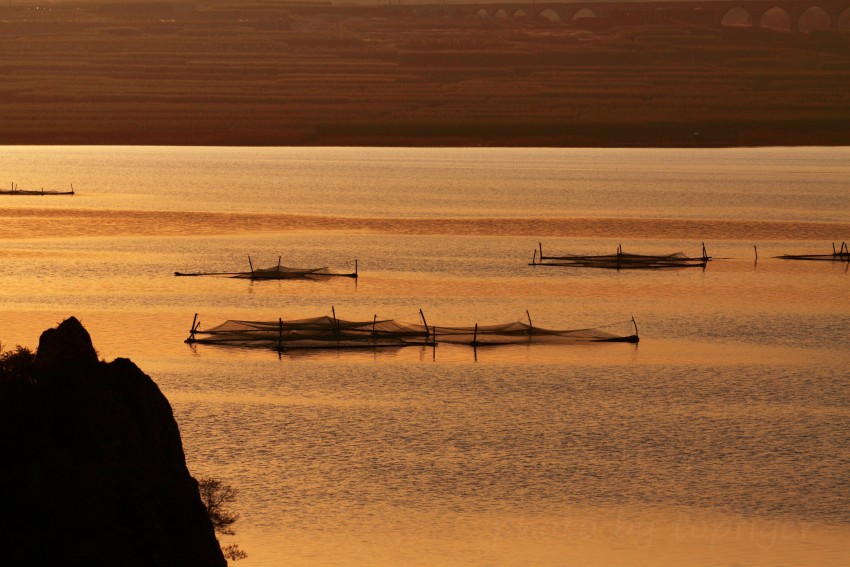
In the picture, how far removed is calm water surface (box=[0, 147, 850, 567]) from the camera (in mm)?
41438

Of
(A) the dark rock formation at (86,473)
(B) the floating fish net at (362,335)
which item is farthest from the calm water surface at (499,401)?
(A) the dark rock formation at (86,473)

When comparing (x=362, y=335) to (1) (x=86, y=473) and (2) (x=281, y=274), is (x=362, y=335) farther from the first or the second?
(1) (x=86, y=473)

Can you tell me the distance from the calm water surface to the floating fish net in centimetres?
76

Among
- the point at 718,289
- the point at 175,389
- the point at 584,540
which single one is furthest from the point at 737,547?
the point at 718,289

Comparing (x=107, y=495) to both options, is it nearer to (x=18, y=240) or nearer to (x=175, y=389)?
(x=175, y=389)

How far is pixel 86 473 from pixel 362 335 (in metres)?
44.2

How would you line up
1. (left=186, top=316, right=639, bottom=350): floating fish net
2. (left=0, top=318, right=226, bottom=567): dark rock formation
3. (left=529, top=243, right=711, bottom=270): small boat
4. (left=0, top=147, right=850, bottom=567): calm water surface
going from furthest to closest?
1. (left=529, top=243, right=711, bottom=270): small boat
2. (left=186, top=316, right=639, bottom=350): floating fish net
3. (left=0, top=147, right=850, bottom=567): calm water surface
4. (left=0, top=318, right=226, bottom=567): dark rock formation

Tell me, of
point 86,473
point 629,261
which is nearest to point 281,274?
point 629,261

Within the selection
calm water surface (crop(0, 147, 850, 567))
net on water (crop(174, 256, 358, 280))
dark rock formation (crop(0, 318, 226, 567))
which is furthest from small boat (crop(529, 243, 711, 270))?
dark rock formation (crop(0, 318, 226, 567))

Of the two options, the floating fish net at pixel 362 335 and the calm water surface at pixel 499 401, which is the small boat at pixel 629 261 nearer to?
the calm water surface at pixel 499 401

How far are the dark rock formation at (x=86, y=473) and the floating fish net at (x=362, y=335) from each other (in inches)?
1556

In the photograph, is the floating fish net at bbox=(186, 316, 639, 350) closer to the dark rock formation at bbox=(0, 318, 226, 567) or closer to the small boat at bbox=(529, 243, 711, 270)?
the small boat at bbox=(529, 243, 711, 270)

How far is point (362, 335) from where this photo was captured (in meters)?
72.2

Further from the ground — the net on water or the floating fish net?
the net on water
